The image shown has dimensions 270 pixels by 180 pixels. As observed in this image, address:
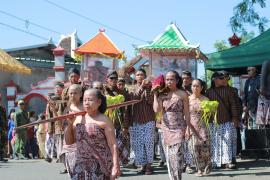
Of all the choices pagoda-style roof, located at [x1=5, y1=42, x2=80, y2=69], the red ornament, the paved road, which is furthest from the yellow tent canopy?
pagoda-style roof, located at [x1=5, y1=42, x2=80, y2=69]

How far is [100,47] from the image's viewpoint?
15.9 meters

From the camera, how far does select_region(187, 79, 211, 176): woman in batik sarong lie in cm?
998

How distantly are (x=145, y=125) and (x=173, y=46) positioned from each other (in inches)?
149

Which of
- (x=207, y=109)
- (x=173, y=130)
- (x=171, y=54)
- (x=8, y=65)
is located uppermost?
(x=8, y=65)

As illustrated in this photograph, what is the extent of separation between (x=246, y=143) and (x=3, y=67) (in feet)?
26.7

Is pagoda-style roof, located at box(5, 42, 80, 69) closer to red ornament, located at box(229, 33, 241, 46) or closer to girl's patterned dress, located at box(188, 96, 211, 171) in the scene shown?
red ornament, located at box(229, 33, 241, 46)

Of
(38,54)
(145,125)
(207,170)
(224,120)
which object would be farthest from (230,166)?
(38,54)

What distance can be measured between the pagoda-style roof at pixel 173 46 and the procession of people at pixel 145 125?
1.97m

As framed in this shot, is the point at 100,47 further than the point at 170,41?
Yes

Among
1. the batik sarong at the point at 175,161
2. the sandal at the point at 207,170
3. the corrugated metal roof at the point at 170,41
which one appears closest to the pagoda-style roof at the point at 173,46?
the corrugated metal roof at the point at 170,41

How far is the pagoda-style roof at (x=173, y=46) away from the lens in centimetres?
1369

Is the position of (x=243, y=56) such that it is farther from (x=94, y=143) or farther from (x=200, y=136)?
(x=94, y=143)

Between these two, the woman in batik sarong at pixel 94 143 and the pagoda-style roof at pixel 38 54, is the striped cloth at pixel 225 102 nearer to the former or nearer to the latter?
the woman in batik sarong at pixel 94 143

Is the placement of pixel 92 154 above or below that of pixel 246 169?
above
